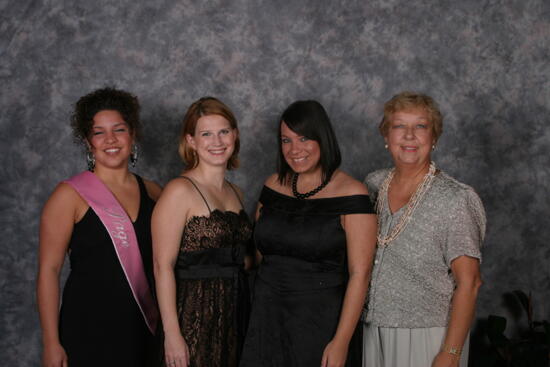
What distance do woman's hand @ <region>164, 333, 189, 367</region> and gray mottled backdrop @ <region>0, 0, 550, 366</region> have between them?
1117mm

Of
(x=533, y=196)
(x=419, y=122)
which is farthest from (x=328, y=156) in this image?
(x=533, y=196)

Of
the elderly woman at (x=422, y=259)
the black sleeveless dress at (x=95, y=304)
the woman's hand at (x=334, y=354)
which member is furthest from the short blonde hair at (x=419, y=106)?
the black sleeveless dress at (x=95, y=304)

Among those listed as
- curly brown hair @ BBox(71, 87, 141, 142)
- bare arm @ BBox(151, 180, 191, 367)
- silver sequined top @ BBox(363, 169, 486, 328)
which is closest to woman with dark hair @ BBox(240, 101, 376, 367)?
silver sequined top @ BBox(363, 169, 486, 328)

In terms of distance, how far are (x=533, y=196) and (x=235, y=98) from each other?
64.4 inches

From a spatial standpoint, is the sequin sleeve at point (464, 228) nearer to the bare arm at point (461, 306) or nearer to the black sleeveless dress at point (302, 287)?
the bare arm at point (461, 306)

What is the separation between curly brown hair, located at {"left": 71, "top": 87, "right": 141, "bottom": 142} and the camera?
6.65 feet

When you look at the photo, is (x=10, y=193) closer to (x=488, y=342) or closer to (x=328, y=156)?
(x=328, y=156)

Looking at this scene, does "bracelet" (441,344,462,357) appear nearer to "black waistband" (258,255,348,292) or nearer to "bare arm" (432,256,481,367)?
"bare arm" (432,256,481,367)

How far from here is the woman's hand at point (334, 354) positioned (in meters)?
1.81

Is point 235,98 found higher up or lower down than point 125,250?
higher up

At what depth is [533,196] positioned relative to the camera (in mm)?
2867

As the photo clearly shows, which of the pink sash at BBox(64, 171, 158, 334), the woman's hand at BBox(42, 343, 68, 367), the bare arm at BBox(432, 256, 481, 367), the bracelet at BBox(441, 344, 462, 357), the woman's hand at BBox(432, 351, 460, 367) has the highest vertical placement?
the pink sash at BBox(64, 171, 158, 334)

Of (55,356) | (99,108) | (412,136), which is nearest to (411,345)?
(412,136)

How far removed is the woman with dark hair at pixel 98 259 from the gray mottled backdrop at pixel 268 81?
0.67 m
